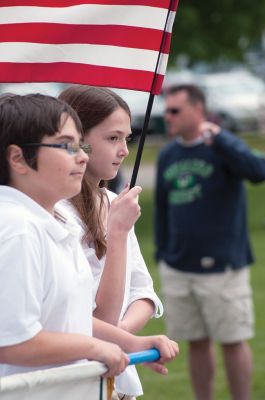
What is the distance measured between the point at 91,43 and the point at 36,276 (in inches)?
39.1

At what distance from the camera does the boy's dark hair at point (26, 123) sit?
320 centimetres

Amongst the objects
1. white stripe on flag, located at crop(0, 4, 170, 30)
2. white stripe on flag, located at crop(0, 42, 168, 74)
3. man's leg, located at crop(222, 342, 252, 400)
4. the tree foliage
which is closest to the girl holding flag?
white stripe on flag, located at crop(0, 42, 168, 74)

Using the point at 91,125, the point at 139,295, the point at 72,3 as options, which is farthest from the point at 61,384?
the point at 72,3

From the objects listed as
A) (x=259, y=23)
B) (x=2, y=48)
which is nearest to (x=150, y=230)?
(x=259, y=23)

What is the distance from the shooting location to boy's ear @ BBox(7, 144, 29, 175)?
319 centimetres

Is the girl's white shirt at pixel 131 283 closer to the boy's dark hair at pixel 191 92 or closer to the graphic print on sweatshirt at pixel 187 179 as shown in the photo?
the graphic print on sweatshirt at pixel 187 179

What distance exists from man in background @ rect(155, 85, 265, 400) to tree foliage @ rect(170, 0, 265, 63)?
31.2ft

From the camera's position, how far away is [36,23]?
3.80 m

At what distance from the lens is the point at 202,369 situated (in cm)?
773

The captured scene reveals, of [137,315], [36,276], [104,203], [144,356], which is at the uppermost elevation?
[36,276]

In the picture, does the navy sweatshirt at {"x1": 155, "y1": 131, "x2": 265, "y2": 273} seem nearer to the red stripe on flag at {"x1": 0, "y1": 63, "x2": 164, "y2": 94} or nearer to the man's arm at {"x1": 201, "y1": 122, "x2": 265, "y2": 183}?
the man's arm at {"x1": 201, "y1": 122, "x2": 265, "y2": 183}

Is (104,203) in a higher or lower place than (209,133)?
higher

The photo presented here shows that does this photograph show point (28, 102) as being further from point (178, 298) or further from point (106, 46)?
point (178, 298)

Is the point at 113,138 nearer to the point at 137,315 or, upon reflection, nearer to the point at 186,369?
the point at 137,315
